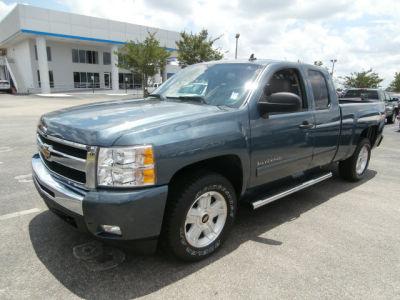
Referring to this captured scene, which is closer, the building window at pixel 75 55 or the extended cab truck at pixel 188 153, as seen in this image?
the extended cab truck at pixel 188 153

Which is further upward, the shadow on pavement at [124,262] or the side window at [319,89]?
the side window at [319,89]

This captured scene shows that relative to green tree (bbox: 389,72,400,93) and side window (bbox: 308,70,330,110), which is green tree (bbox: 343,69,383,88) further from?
side window (bbox: 308,70,330,110)

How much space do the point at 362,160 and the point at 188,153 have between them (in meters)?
4.41

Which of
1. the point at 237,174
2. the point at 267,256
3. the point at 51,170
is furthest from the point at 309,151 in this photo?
the point at 51,170

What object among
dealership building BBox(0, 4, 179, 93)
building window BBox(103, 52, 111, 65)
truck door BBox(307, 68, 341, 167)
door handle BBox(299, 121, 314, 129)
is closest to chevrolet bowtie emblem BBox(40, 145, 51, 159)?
door handle BBox(299, 121, 314, 129)

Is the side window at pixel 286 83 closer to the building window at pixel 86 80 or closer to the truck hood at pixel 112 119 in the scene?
the truck hood at pixel 112 119

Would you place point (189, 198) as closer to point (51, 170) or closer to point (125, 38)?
point (51, 170)

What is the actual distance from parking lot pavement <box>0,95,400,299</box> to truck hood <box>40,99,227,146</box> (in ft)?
3.87

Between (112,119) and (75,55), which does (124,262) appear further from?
(75,55)

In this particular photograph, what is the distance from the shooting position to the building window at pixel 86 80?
45844 mm

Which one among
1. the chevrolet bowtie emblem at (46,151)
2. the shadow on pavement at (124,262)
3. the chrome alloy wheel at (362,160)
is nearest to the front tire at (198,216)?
the shadow on pavement at (124,262)

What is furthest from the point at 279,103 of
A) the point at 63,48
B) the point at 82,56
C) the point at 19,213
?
the point at 82,56

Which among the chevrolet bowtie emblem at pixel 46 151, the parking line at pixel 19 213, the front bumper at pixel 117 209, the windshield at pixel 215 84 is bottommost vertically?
the parking line at pixel 19 213

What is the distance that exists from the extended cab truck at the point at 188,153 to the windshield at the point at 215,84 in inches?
0.7
